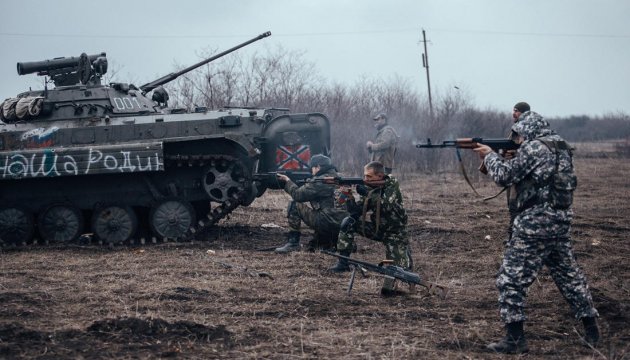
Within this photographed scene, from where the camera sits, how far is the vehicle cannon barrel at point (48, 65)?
12.9 m

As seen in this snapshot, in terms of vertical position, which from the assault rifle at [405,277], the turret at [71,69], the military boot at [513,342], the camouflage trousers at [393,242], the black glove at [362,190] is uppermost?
the turret at [71,69]

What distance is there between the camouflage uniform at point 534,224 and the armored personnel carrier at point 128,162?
5.99 metres

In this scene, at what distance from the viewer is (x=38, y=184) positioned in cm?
1199

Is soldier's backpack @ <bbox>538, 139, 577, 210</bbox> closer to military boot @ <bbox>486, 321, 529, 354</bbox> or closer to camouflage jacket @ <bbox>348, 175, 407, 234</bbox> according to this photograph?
military boot @ <bbox>486, 321, 529, 354</bbox>

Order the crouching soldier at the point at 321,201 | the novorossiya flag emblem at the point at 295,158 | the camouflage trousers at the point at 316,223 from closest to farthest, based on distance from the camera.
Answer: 1. the crouching soldier at the point at 321,201
2. the camouflage trousers at the point at 316,223
3. the novorossiya flag emblem at the point at 295,158

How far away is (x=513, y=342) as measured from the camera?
605cm

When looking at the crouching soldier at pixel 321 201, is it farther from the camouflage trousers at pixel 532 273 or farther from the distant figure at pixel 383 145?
the distant figure at pixel 383 145

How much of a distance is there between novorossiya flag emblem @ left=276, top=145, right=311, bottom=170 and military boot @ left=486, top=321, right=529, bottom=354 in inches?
250

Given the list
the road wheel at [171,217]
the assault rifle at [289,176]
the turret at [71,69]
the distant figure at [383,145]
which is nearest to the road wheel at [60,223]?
the road wheel at [171,217]

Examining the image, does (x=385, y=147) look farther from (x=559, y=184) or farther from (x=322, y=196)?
(x=559, y=184)

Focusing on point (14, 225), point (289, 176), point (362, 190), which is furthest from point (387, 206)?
point (14, 225)

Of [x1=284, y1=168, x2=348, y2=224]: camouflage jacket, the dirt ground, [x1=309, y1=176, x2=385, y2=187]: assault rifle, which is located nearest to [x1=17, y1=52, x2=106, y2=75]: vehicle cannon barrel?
the dirt ground

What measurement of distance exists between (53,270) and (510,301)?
5747 mm

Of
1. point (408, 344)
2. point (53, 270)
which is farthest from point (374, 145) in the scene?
point (408, 344)
